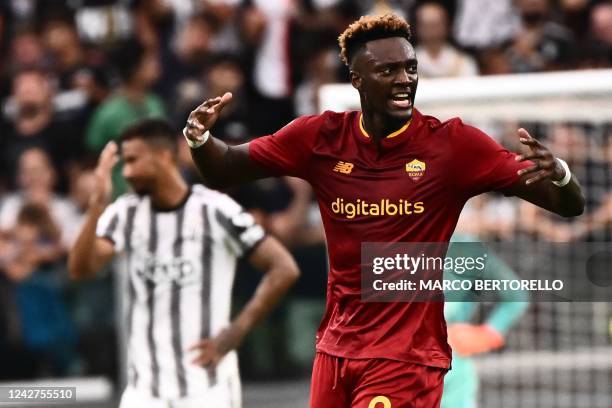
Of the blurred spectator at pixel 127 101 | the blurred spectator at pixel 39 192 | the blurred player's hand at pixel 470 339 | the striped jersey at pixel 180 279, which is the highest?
the blurred spectator at pixel 127 101

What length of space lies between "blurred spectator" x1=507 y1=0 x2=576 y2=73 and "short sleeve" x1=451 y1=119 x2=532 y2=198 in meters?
5.78

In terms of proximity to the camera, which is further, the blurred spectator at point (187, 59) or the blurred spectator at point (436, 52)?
the blurred spectator at point (187, 59)

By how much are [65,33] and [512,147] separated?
4771 millimetres

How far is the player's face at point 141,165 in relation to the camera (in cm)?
775

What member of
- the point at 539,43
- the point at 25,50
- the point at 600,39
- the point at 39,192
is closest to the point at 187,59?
the point at 25,50

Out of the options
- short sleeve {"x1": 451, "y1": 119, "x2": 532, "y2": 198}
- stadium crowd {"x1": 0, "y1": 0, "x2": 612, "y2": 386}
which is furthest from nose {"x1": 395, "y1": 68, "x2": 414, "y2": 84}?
stadium crowd {"x1": 0, "y1": 0, "x2": 612, "y2": 386}

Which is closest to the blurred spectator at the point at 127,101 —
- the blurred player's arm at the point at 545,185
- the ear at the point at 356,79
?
the ear at the point at 356,79

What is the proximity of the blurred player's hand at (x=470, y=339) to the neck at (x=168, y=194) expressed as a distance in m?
1.76

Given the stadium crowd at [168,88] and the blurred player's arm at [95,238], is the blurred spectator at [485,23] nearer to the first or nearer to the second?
the stadium crowd at [168,88]

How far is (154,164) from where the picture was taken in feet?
25.5

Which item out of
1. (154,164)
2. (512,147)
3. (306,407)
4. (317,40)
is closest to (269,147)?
(154,164)

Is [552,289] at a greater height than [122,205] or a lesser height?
lesser

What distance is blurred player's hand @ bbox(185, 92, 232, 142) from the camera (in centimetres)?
591

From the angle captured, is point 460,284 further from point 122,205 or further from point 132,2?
point 132,2
